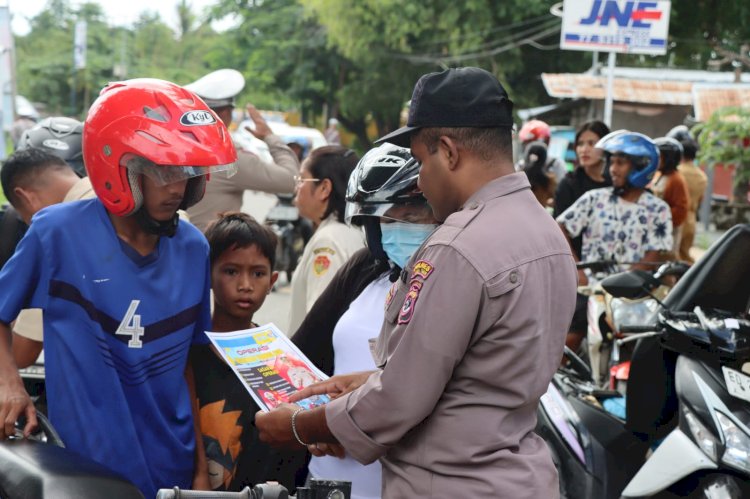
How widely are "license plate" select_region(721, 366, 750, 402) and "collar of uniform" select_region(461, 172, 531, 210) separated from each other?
2023 millimetres

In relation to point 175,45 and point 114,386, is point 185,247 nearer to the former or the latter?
point 114,386

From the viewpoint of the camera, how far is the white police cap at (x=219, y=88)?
A: 17.0 feet

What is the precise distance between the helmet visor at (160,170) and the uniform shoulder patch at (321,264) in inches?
40.2

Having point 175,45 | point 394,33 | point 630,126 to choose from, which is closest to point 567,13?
point 630,126

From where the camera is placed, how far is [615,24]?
47.5 feet

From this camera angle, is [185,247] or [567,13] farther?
[567,13]

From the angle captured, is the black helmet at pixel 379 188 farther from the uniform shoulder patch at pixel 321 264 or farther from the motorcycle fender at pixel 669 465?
the motorcycle fender at pixel 669 465

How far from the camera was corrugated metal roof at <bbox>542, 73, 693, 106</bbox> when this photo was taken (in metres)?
22.8

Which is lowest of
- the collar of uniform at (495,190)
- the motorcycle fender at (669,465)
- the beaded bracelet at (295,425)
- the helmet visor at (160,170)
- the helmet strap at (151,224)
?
the motorcycle fender at (669,465)

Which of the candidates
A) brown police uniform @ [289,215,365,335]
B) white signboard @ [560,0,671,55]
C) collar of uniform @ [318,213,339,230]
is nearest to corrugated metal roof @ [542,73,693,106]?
white signboard @ [560,0,671,55]

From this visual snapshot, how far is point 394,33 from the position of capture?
31156 mm

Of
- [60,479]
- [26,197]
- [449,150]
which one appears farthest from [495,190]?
[26,197]

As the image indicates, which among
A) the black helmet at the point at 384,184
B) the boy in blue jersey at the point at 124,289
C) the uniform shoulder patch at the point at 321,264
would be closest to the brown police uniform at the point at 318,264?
the uniform shoulder patch at the point at 321,264

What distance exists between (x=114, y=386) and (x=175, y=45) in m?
80.0
